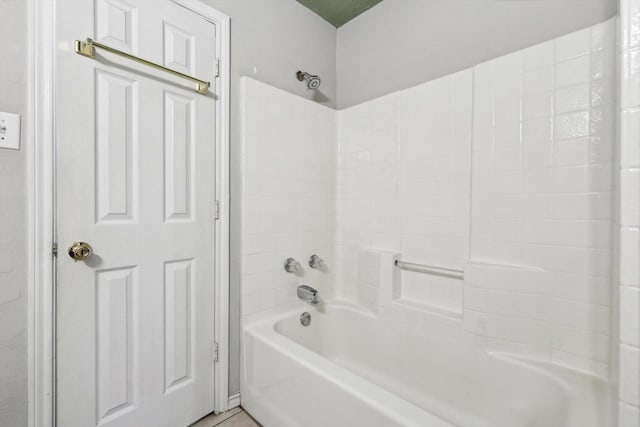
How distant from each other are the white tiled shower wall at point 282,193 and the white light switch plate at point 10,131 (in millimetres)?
861

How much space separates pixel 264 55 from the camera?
1712 mm

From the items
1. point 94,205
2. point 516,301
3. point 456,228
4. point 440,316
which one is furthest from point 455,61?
point 94,205

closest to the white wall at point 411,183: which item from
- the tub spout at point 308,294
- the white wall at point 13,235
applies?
the tub spout at point 308,294

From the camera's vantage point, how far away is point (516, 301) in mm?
1312

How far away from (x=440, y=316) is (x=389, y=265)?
1.27 feet

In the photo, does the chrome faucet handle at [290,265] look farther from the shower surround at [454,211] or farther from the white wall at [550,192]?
the white wall at [550,192]

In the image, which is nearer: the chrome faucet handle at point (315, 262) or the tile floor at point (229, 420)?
the tile floor at point (229, 420)

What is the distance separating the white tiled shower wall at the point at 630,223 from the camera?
0.77 m

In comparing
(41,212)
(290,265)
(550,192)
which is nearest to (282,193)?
(290,265)

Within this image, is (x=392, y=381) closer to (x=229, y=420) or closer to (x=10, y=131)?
(x=229, y=420)

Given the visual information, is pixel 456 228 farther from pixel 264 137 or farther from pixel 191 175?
pixel 191 175

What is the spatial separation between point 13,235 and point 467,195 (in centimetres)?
190

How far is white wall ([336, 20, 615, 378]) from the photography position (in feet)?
3.81

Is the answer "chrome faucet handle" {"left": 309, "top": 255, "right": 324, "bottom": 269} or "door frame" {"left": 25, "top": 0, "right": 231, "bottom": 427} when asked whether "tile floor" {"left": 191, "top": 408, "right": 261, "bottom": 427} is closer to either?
"door frame" {"left": 25, "top": 0, "right": 231, "bottom": 427}
